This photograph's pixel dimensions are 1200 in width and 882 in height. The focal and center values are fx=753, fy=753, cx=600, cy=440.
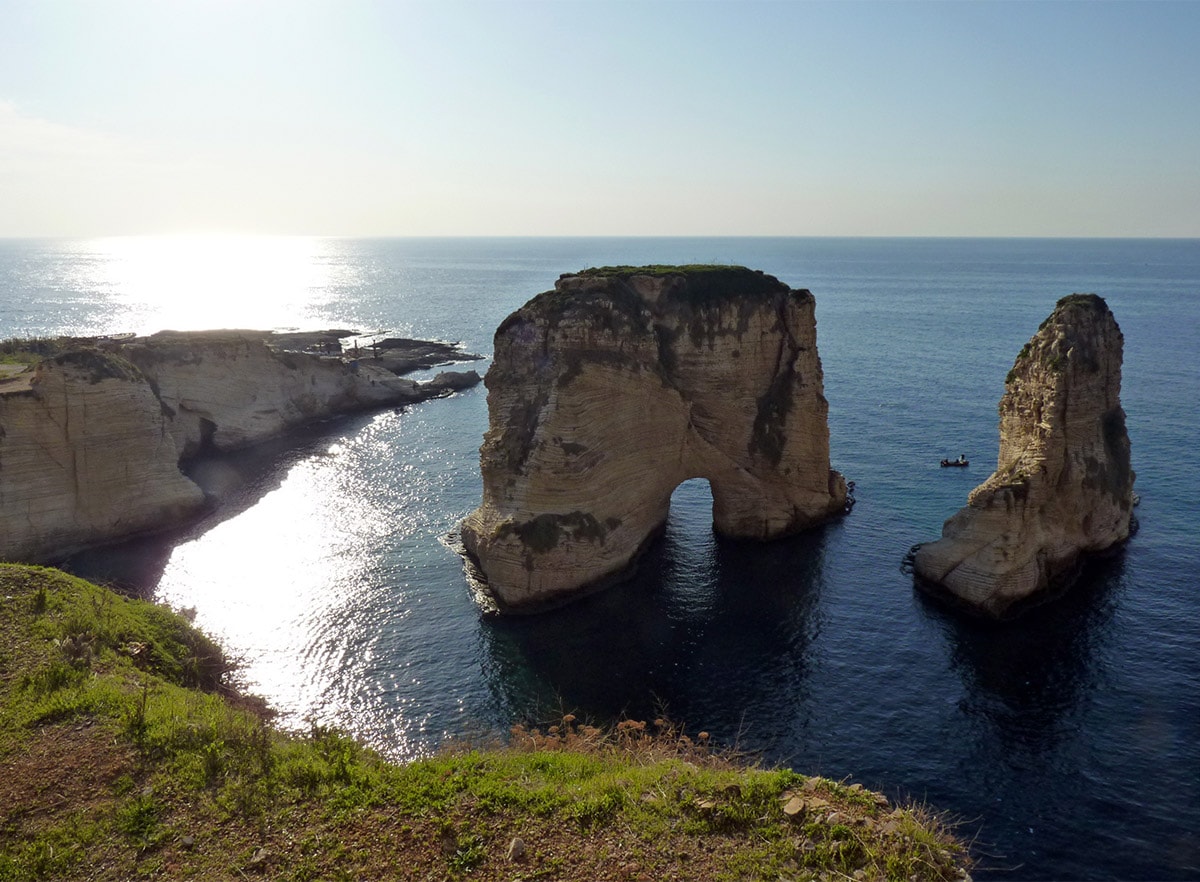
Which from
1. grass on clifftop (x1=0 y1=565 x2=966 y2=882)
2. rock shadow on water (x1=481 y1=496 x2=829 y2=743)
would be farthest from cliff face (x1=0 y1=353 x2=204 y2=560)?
rock shadow on water (x1=481 y1=496 x2=829 y2=743)

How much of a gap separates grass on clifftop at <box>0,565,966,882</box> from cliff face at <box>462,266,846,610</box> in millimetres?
17809

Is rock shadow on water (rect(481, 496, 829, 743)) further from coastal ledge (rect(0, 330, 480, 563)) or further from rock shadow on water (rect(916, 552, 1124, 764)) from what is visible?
coastal ledge (rect(0, 330, 480, 563))

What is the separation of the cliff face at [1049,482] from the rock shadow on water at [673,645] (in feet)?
24.6

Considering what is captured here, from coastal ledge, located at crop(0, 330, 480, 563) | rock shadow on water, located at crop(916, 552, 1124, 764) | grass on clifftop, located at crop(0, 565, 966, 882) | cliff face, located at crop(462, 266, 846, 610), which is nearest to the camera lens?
grass on clifftop, located at crop(0, 565, 966, 882)

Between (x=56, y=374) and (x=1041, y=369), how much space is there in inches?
2172

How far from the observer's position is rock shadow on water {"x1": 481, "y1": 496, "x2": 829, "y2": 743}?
2977 cm

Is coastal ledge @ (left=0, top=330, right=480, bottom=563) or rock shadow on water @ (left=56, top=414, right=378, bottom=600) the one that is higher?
coastal ledge @ (left=0, top=330, right=480, bottom=563)

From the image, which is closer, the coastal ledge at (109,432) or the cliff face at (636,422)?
the cliff face at (636,422)

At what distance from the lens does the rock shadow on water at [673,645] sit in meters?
29.8

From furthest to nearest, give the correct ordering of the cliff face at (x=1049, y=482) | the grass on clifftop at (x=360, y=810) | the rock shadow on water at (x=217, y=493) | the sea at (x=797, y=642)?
the rock shadow on water at (x=217, y=493) < the cliff face at (x=1049, y=482) < the sea at (x=797, y=642) < the grass on clifftop at (x=360, y=810)

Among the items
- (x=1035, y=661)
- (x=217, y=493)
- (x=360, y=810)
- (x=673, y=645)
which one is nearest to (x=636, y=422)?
(x=673, y=645)

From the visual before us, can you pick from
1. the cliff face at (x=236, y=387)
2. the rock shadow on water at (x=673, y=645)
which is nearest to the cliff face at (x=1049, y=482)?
the rock shadow on water at (x=673, y=645)

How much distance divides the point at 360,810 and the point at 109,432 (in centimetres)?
3853

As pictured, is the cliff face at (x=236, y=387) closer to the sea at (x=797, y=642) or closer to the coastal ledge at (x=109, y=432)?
the coastal ledge at (x=109, y=432)
